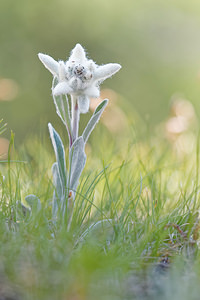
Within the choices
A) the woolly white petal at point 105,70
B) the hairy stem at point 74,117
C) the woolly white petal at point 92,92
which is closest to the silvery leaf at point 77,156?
the hairy stem at point 74,117

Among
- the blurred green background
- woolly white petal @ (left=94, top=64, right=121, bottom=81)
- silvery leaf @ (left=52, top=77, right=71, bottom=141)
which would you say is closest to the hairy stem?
silvery leaf @ (left=52, top=77, right=71, bottom=141)

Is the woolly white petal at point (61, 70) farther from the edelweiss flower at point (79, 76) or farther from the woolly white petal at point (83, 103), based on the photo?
the woolly white petal at point (83, 103)

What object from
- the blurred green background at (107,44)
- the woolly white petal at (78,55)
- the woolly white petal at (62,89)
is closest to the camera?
the woolly white petal at (62,89)

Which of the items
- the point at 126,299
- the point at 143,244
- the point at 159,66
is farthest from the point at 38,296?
the point at 159,66

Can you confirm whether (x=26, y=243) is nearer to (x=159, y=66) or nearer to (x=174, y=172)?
(x=174, y=172)

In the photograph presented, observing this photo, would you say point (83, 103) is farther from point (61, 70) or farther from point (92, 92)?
point (61, 70)

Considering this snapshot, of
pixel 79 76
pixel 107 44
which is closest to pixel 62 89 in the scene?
pixel 79 76

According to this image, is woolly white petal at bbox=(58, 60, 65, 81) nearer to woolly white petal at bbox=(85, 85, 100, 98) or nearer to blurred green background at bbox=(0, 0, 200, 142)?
woolly white petal at bbox=(85, 85, 100, 98)

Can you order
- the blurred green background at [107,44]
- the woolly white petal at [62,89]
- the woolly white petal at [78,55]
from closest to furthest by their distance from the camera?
the woolly white petal at [62,89] → the woolly white petal at [78,55] → the blurred green background at [107,44]
